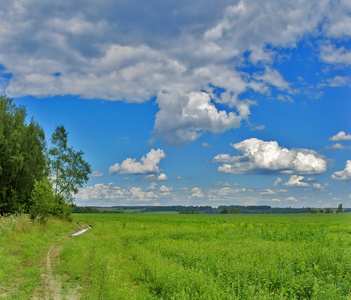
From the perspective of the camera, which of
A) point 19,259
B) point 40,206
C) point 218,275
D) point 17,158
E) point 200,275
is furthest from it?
point 17,158

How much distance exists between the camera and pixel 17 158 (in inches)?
1219

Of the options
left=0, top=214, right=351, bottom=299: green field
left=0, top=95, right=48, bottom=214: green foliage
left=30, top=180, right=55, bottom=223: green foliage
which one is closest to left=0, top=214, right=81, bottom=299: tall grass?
left=0, top=214, right=351, bottom=299: green field

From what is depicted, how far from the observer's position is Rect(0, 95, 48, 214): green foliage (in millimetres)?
31062

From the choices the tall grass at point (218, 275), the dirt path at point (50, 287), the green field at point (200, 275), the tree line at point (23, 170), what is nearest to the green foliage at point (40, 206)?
the tree line at point (23, 170)

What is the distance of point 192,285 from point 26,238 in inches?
626

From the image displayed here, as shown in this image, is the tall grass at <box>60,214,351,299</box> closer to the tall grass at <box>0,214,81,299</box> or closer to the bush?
the tall grass at <box>0,214,81,299</box>

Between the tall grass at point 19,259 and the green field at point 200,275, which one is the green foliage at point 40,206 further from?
the green field at point 200,275

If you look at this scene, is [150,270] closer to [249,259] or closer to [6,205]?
[249,259]

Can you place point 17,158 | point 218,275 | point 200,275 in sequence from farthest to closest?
1. point 17,158
2. point 218,275
3. point 200,275

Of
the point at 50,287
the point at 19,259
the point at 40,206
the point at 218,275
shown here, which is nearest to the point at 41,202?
the point at 40,206

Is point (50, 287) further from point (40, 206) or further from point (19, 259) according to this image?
point (40, 206)

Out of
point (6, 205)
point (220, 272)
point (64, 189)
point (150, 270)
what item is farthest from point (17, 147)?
point (220, 272)

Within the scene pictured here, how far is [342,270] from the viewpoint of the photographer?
1115cm

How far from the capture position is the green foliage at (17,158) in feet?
102
